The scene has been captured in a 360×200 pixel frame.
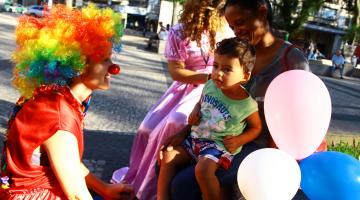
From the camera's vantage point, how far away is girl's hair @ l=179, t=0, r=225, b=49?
2.94 metres

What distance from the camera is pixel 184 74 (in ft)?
9.95

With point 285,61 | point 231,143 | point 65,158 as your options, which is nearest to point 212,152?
point 231,143

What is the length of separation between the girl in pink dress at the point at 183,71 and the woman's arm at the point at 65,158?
1279 mm

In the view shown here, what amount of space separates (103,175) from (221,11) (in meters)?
2.09

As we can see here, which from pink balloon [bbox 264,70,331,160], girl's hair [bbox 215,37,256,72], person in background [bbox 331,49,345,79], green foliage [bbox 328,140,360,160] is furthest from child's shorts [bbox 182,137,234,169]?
person in background [bbox 331,49,345,79]

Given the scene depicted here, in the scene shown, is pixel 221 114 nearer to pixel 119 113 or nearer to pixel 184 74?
pixel 184 74

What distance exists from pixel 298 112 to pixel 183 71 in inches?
39.0

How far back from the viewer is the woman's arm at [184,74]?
300cm

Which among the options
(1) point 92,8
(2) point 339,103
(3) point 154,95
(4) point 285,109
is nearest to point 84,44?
(1) point 92,8

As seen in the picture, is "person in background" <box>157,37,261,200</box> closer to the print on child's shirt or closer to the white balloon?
the print on child's shirt

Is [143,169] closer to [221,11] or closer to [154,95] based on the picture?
[221,11]

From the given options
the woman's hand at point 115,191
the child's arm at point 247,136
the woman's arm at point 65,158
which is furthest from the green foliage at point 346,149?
the woman's arm at point 65,158

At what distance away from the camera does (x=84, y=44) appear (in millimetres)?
1937

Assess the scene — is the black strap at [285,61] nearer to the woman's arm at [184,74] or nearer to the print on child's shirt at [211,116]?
the print on child's shirt at [211,116]
